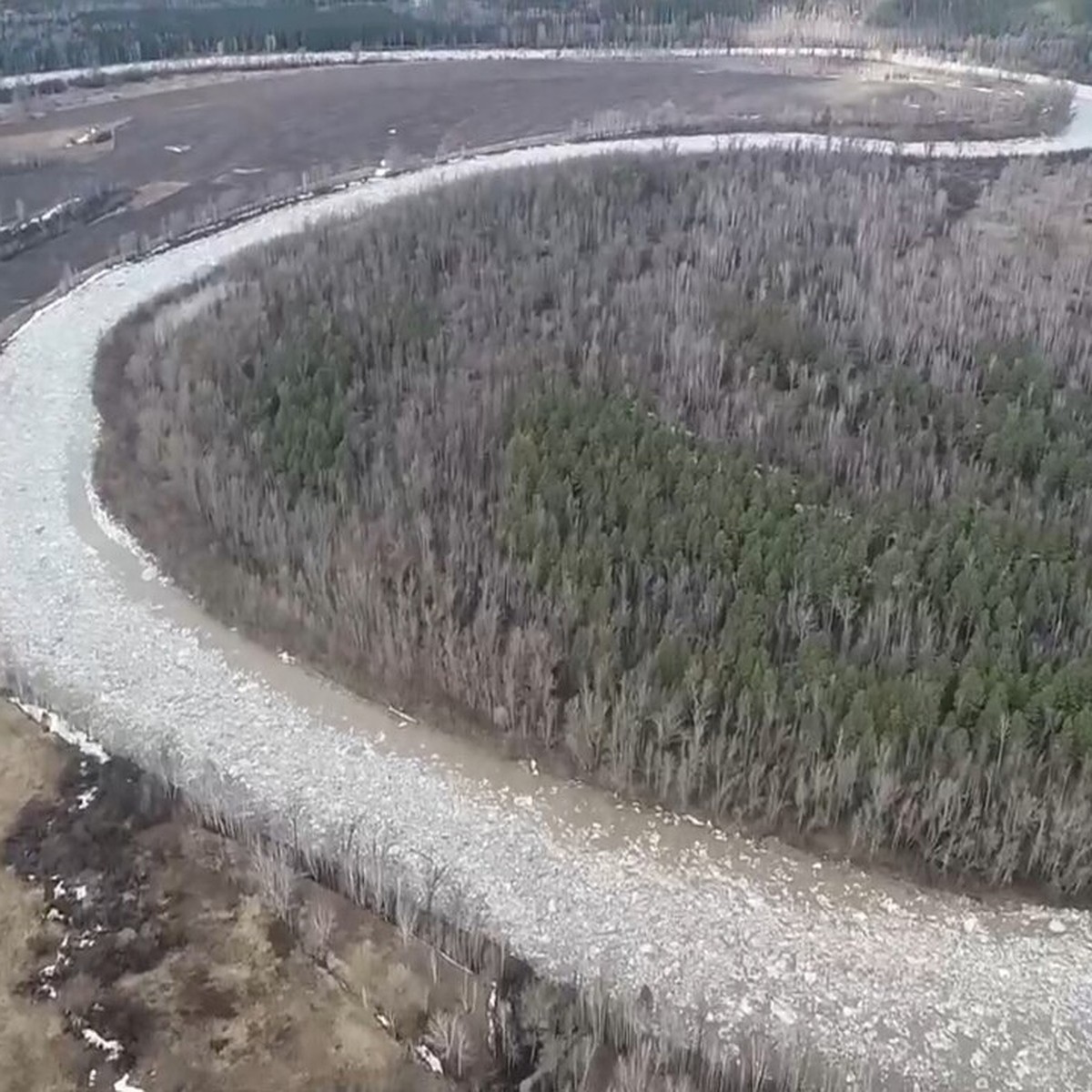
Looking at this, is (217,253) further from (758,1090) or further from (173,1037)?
(758,1090)

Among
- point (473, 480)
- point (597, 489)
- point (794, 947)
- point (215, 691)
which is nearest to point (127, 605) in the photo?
point (215, 691)

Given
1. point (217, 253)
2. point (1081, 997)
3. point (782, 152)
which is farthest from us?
point (782, 152)

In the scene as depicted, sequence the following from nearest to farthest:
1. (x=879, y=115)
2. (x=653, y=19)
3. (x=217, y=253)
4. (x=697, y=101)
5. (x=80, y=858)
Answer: (x=80, y=858), (x=217, y=253), (x=879, y=115), (x=697, y=101), (x=653, y=19)

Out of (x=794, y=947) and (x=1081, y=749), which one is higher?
(x=1081, y=749)

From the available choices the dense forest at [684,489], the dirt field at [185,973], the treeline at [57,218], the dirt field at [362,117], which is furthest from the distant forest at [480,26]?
the dirt field at [185,973]

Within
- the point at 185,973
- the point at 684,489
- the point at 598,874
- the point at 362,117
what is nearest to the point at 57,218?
the point at 362,117

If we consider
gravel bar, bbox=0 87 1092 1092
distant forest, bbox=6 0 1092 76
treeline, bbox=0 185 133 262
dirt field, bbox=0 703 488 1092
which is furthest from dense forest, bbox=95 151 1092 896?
distant forest, bbox=6 0 1092 76
